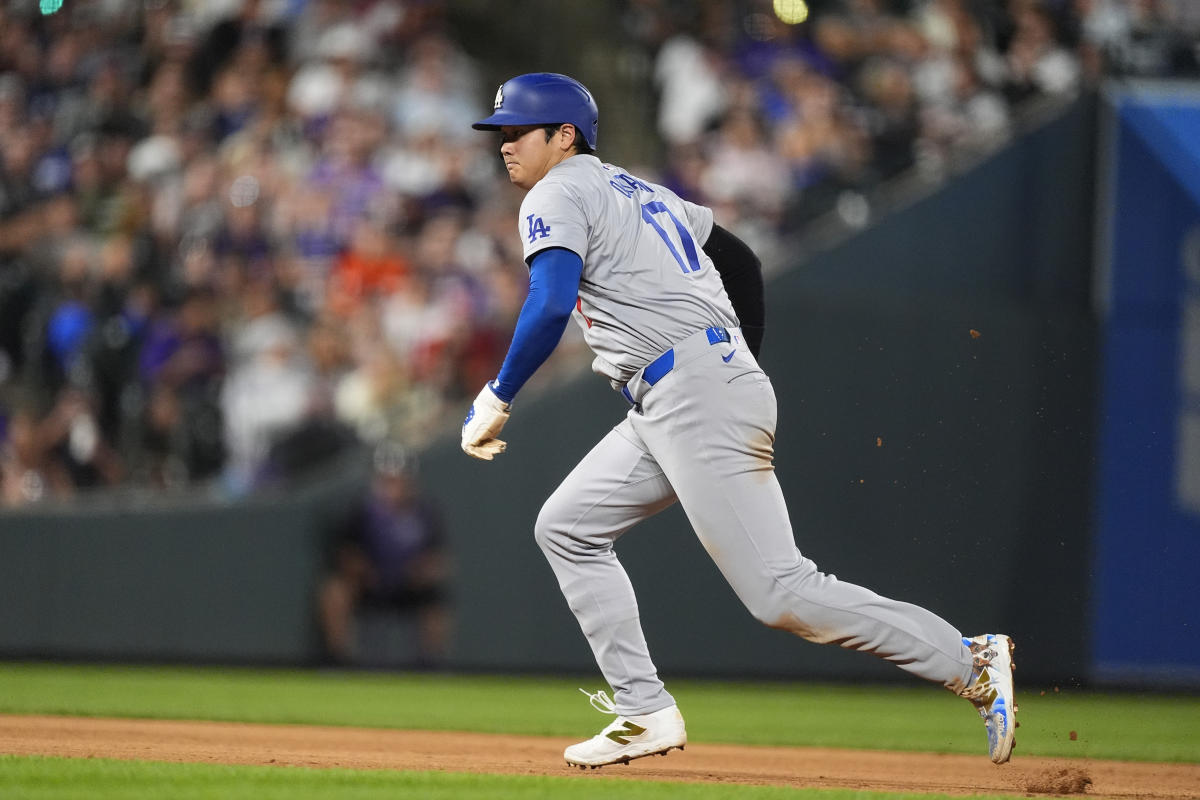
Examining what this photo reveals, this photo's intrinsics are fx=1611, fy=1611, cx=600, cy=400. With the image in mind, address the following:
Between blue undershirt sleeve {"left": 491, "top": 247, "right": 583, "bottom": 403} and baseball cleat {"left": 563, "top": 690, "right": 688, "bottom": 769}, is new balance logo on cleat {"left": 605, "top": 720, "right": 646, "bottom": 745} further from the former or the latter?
blue undershirt sleeve {"left": 491, "top": 247, "right": 583, "bottom": 403}

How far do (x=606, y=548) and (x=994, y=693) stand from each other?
1179mm

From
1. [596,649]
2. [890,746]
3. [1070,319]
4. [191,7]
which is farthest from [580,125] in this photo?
[191,7]

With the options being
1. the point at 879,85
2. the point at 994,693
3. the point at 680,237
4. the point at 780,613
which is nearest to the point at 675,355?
the point at 680,237

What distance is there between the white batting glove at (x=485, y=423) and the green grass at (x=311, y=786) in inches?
35.3

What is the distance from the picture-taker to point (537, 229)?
438 centimetres

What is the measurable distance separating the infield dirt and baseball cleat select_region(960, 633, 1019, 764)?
6.1 inches

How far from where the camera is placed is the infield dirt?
15.7 feet

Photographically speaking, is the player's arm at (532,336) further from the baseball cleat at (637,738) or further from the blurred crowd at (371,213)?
the blurred crowd at (371,213)

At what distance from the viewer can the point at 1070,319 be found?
9156mm

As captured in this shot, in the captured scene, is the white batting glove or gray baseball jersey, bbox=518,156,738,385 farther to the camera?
gray baseball jersey, bbox=518,156,738,385

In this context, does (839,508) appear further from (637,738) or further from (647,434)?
(647,434)

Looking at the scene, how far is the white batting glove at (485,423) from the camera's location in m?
4.36

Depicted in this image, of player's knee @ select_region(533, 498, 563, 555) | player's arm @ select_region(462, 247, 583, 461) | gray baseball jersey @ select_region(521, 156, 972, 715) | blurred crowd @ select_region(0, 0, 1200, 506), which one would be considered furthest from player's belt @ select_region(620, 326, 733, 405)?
blurred crowd @ select_region(0, 0, 1200, 506)

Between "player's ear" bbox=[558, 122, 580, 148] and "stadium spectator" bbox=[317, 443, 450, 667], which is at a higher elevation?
"player's ear" bbox=[558, 122, 580, 148]
